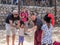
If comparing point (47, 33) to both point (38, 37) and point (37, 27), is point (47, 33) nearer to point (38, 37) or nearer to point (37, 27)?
point (37, 27)

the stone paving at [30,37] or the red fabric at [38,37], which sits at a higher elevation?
the red fabric at [38,37]

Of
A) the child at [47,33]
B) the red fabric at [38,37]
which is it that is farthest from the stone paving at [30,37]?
the child at [47,33]

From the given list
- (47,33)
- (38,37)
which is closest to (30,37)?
(38,37)

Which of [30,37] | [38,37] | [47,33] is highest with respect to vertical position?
[47,33]

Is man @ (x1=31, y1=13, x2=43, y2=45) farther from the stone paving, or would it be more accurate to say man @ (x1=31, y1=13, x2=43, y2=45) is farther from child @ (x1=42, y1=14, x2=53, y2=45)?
the stone paving

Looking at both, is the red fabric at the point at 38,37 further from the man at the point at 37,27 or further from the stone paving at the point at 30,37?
the stone paving at the point at 30,37

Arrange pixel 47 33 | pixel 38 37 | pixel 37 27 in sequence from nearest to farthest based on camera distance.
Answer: pixel 47 33
pixel 37 27
pixel 38 37

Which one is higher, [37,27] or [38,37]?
[37,27]

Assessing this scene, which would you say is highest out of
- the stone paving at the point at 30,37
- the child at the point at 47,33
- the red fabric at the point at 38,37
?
the child at the point at 47,33

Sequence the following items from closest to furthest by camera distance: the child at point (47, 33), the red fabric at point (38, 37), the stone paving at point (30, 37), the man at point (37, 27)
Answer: the child at point (47, 33), the man at point (37, 27), the red fabric at point (38, 37), the stone paving at point (30, 37)

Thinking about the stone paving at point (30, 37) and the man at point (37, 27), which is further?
the stone paving at point (30, 37)

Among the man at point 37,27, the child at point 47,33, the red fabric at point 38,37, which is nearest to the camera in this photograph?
the child at point 47,33

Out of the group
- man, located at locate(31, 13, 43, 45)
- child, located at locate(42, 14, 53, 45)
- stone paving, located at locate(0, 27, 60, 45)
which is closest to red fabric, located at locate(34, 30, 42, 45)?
man, located at locate(31, 13, 43, 45)

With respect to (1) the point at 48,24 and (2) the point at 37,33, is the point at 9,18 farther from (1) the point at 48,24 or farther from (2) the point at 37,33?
(1) the point at 48,24
